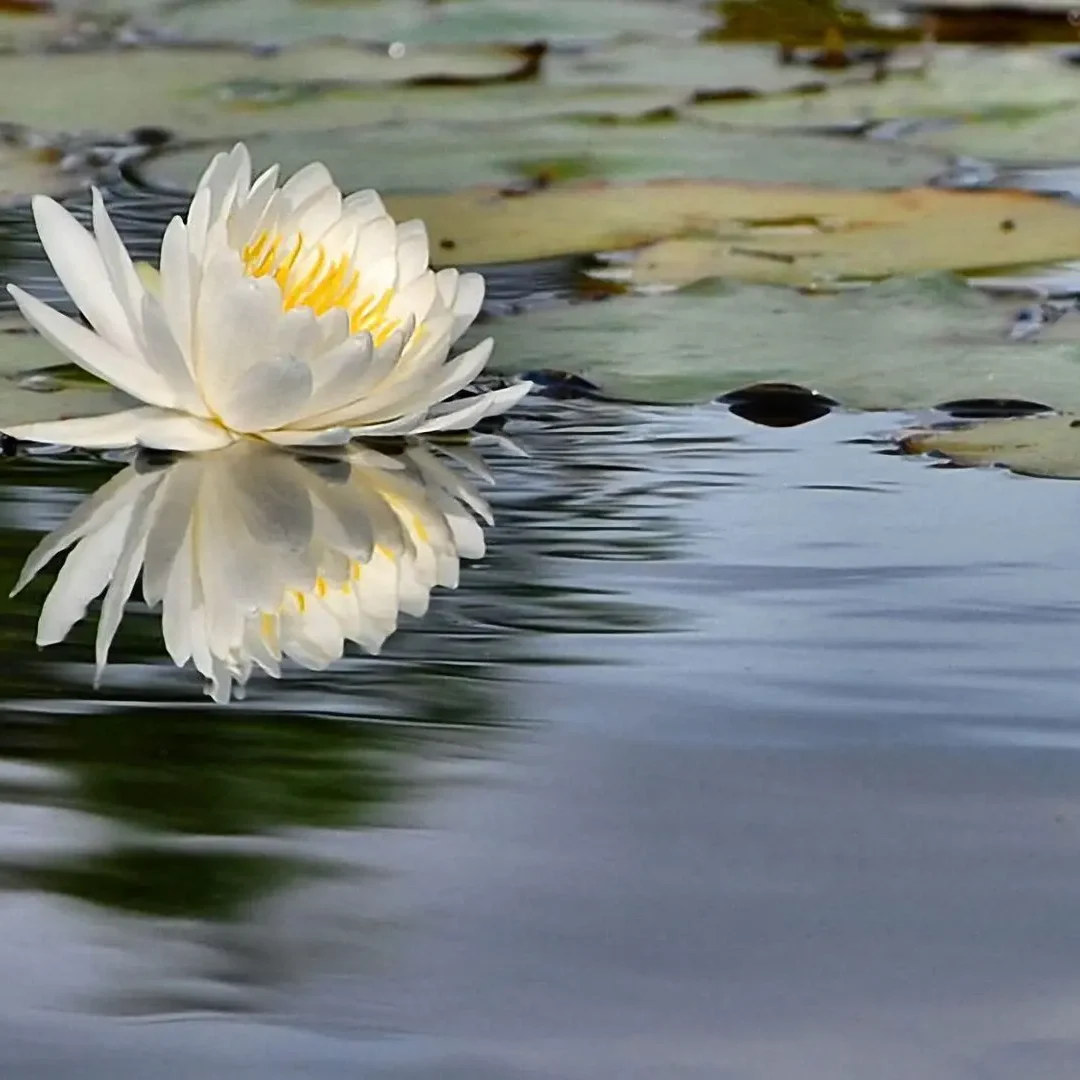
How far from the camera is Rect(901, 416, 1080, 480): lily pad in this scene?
1.54 m

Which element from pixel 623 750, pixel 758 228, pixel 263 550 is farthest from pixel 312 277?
pixel 758 228

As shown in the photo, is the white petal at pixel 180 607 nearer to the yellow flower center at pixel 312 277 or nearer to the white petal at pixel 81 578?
the white petal at pixel 81 578

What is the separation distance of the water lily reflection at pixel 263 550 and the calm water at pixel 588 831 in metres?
0.02

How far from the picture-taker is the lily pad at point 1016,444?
1.54m

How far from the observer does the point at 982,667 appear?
1.12 meters

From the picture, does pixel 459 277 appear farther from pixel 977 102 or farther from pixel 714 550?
pixel 977 102

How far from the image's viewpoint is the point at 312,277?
1615 millimetres

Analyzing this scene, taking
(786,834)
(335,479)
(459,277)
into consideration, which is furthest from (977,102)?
(786,834)

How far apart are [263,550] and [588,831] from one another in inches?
18.7

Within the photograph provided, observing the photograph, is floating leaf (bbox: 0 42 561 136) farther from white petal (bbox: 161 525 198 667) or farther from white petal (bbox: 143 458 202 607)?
white petal (bbox: 161 525 198 667)

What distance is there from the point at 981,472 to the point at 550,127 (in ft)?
5.70

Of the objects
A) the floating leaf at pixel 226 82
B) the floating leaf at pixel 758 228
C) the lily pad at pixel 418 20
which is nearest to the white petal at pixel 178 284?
the floating leaf at pixel 758 228

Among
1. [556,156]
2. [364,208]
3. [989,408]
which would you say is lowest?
[989,408]

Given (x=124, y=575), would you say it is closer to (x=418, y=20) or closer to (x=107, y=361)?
(x=107, y=361)
